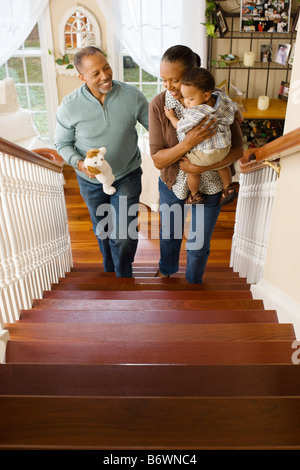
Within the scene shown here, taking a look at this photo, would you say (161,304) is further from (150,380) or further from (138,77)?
(138,77)

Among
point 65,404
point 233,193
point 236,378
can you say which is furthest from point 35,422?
point 233,193

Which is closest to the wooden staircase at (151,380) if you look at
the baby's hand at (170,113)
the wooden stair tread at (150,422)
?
the wooden stair tread at (150,422)

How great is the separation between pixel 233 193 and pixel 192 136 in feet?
1.27

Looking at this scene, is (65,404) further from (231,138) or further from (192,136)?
(231,138)

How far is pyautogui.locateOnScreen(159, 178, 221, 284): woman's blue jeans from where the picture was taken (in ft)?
7.36

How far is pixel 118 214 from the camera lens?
8.29 feet

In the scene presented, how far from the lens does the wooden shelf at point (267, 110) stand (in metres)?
4.45

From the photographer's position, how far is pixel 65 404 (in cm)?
97

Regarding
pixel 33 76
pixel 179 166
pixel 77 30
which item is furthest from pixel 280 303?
pixel 33 76

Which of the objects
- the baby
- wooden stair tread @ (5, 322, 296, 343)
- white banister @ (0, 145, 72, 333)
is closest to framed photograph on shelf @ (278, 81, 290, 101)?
the baby

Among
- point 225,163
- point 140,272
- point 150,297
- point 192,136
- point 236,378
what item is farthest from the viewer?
point 140,272

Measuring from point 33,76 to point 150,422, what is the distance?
17.1 ft

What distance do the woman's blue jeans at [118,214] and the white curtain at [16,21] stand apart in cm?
322

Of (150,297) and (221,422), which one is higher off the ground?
(221,422)
